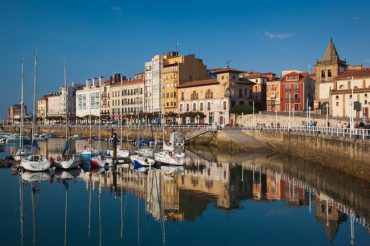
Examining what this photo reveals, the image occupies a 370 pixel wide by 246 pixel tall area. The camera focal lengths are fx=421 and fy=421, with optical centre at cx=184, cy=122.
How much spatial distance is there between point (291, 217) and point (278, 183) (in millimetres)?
11561

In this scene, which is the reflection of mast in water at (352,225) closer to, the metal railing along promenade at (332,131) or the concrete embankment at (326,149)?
the concrete embankment at (326,149)

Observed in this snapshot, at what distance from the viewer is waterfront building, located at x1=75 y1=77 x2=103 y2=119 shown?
452 ft

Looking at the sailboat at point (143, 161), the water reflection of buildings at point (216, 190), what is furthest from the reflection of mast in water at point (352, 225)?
the sailboat at point (143, 161)

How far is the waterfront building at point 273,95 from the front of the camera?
3937 inches

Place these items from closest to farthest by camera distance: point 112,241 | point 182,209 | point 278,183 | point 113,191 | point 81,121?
point 112,241, point 182,209, point 113,191, point 278,183, point 81,121

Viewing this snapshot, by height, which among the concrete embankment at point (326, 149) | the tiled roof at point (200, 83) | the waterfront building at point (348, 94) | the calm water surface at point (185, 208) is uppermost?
the tiled roof at point (200, 83)

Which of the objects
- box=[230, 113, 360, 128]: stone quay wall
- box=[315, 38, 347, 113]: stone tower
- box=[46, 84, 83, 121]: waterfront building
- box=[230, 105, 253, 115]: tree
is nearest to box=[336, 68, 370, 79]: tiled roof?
box=[315, 38, 347, 113]: stone tower

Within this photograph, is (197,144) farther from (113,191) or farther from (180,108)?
(113,191)

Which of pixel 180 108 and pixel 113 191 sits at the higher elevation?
pixel 180 108

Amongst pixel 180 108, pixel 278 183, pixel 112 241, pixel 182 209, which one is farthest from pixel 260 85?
pixel 112 241

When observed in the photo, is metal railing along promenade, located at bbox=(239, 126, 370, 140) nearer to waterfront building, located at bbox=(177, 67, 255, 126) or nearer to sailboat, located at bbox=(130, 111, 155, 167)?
sailboat, located at bbox=(130, 111, 155, 167)

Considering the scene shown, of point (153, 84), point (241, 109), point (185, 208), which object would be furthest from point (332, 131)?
point (153, 84)

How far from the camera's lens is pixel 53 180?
129 feet

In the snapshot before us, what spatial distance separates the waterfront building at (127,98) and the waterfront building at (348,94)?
52.7m
